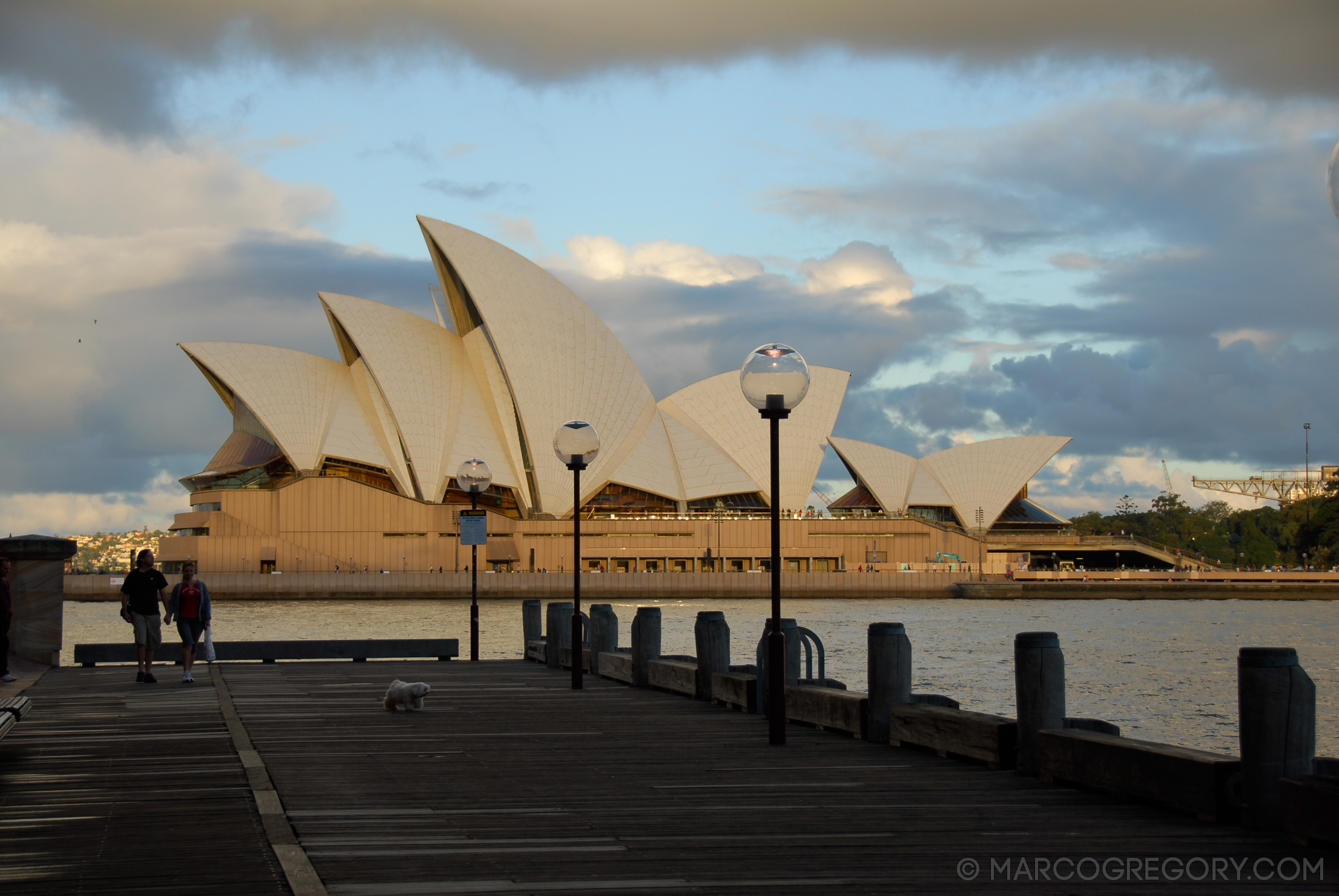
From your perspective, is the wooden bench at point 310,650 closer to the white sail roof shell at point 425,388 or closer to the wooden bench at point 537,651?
the wooden bench at point 537,651

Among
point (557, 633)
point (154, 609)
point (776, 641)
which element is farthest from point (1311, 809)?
point (154, 609)

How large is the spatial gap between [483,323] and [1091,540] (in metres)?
58.7

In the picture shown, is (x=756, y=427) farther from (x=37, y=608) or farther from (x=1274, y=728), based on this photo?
(x=1274, y=728)

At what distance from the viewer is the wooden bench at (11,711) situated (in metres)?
7.15

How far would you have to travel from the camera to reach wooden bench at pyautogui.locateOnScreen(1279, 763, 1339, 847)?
5.23 metres

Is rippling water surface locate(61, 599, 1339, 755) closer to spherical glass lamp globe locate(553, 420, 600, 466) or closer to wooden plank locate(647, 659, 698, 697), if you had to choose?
wooden plank locate(647, 659, 698, 697)

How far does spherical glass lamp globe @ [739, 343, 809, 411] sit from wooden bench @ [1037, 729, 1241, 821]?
150 inches

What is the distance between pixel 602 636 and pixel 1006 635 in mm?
32589

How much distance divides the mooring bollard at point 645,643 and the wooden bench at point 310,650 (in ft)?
16.7

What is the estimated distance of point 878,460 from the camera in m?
99.8

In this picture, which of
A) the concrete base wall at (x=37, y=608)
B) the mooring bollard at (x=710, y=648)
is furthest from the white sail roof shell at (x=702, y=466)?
the mooring bollard at (x=710, y=648)

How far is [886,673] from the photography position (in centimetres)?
891

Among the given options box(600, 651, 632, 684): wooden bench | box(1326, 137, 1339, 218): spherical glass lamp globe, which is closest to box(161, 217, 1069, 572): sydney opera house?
box(600, 651, 632, 684): wooden bench

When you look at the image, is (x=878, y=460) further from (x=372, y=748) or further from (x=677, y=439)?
(x=372, y=748)
